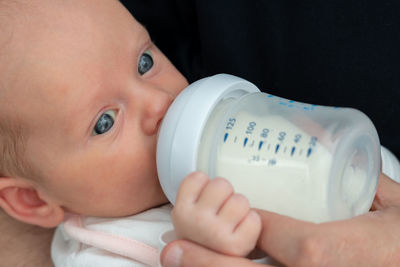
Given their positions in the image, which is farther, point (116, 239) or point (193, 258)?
point (116, 239)

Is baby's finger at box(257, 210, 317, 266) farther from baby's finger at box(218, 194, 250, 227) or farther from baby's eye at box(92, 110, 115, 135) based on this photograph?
baby's eye at box(92, 110, 115, 135)

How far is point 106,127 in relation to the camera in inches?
49.9

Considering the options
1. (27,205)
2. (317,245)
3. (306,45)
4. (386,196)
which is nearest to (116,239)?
(27,205)

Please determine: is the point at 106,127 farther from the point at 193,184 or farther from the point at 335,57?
the point at 335,57

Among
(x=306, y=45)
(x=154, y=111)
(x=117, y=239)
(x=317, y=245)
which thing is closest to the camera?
(x=317, y=245)

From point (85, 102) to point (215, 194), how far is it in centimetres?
→ 44

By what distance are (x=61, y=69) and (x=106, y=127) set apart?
18 cm

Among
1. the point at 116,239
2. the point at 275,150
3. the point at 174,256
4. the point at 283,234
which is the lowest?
the point at 116,239

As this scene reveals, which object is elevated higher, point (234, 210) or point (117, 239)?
point (234, 210)

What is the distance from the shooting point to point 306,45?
61.8 inches

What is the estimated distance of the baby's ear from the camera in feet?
4.48

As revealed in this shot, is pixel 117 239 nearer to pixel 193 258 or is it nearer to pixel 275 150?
pixel 193 258

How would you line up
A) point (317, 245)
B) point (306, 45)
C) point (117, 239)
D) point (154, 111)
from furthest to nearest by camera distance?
1. point (306, 45)
2. point (117, 239)
3. point (154, 111)
4. point (317, 245)

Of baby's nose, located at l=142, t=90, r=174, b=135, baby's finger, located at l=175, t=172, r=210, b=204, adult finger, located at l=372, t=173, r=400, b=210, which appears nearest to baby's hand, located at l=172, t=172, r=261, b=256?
baby's finger, located at l=175, t=172, r=210, b=204
